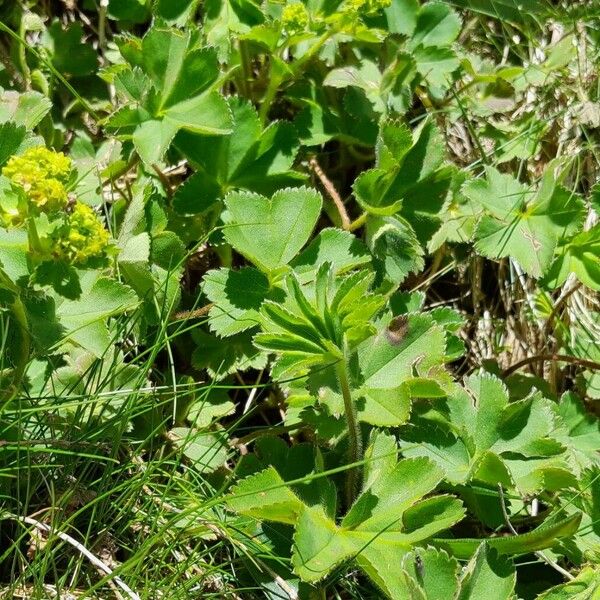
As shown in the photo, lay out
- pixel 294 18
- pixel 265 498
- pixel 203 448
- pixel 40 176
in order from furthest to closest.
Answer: pixel 294 18
pixel 203 448
pixel 265 498
pixel 40 176

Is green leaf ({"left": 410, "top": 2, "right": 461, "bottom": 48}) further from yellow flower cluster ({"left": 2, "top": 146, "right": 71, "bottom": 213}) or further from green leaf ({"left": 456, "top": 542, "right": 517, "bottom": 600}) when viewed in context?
green leaf ({"left": 456, "top": 542, "right": 517, "bottom": 600})

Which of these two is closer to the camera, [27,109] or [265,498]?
[265,498]

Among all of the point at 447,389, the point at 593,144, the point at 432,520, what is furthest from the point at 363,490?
the point at 593,144

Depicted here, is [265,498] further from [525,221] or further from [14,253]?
[525,221]

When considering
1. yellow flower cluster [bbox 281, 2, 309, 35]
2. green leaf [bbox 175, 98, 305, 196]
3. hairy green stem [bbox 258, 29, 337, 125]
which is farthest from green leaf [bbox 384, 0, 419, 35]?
green leaf [bbox 175, 98, 305, 196]

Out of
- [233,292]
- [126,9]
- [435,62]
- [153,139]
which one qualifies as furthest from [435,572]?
[126,9]

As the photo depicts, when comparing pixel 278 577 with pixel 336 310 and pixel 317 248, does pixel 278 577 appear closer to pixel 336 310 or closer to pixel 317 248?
pixel 336 310

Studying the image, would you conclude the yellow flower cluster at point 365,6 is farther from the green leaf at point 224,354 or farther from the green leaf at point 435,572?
the green leaf at point 435,572
